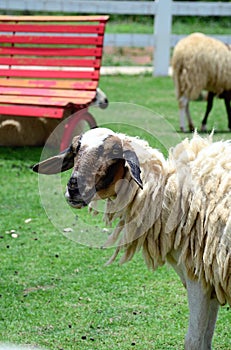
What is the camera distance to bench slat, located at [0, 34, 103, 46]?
826 cm

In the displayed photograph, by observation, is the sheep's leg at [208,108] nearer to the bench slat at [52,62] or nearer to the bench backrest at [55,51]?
the bench backrest at [55,51]

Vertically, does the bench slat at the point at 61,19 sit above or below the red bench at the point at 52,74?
above

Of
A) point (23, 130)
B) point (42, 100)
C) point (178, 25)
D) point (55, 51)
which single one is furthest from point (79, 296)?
point (178, 25)

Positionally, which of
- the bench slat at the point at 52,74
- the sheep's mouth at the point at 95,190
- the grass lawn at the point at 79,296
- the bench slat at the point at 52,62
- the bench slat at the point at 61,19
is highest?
the bench slat at the point at 61,19

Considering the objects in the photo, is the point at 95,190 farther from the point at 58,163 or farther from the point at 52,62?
the point at 52,62

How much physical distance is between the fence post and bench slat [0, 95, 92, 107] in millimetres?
5381

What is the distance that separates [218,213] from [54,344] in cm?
116

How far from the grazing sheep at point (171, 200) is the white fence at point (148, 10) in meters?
9.61

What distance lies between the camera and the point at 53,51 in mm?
8547

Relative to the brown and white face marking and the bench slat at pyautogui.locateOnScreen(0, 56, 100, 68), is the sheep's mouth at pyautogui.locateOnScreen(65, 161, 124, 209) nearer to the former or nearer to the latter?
the brown and white face marking

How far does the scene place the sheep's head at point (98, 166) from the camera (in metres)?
3.08

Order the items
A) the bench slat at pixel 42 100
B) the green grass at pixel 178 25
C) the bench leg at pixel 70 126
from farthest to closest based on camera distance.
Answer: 1. the green grass at pixel 178 25
2. the bench slat at pixel 42 100
3. the bench leg at pixel 70 126

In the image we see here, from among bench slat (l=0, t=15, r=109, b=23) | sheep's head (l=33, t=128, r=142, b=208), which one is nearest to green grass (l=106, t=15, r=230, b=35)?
bench slat (l=0, t=15, r=109, b=23)

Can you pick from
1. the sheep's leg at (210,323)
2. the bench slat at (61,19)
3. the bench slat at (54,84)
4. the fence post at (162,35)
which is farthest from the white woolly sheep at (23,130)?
the fence post at (162,35)
